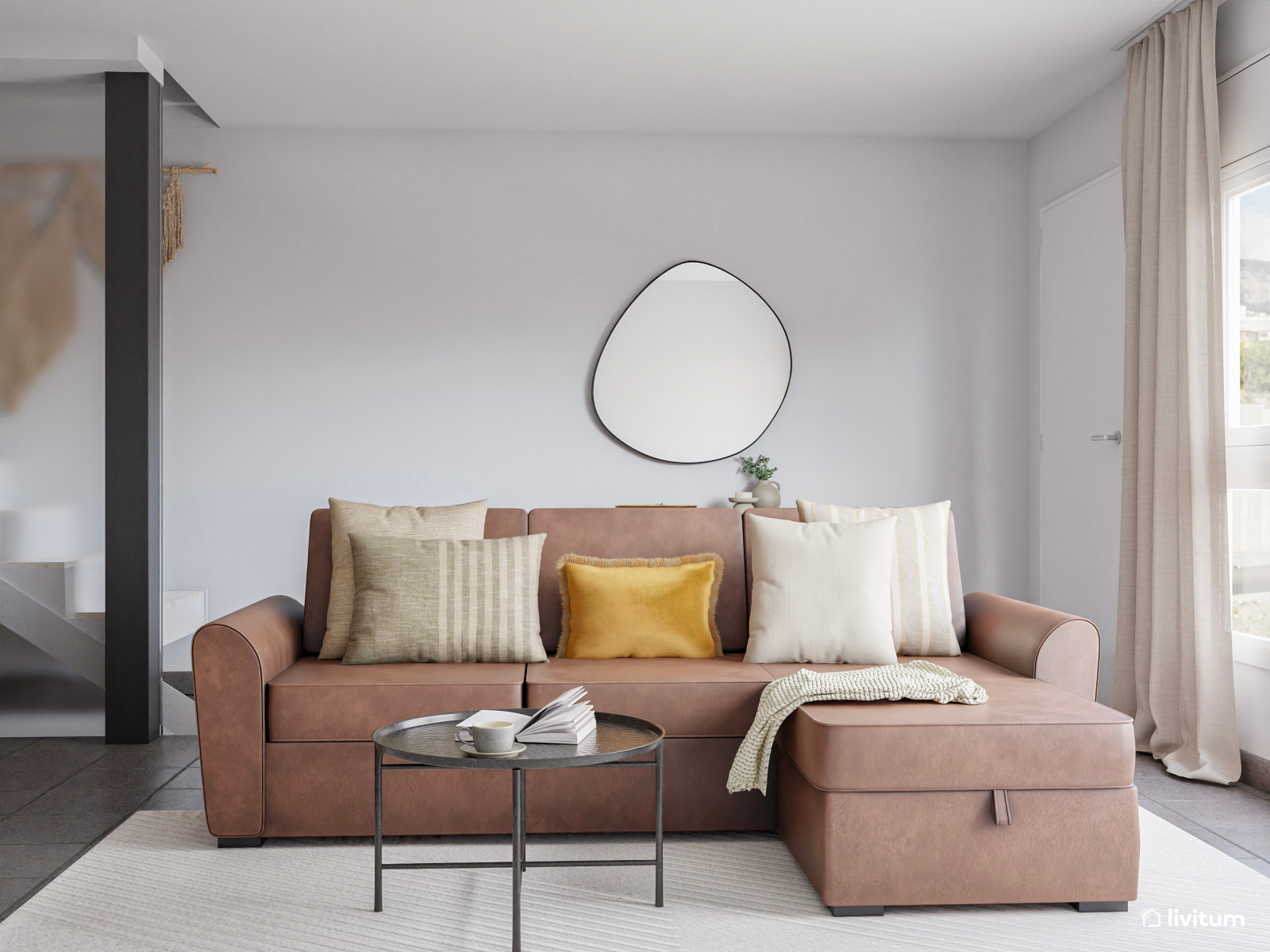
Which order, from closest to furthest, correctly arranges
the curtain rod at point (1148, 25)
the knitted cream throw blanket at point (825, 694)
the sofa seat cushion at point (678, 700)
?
the knitted cream throw blanket at point (825, 694) < the sofa seat cushion at point (678, 700) < the curtain rod at point (1148, 25)

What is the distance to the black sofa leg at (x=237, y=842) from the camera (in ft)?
8.77

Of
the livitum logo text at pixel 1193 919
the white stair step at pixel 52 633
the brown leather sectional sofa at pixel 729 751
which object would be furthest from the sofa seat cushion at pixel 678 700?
the white stair step at pixel 52 633

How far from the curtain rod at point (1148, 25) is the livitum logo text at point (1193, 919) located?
2884mm

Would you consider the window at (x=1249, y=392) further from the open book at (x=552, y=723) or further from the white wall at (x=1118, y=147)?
the open book at (x=552, y=723)

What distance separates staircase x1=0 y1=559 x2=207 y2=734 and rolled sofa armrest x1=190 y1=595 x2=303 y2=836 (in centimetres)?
142

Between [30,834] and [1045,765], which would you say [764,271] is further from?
[30,834]

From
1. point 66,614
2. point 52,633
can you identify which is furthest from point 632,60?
point 52,633

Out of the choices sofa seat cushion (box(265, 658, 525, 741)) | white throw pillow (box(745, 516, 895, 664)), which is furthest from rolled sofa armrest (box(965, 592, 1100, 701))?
sofa seat cushion (box(265, 658, 525, 741))

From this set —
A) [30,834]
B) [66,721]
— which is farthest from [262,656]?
[66,721]

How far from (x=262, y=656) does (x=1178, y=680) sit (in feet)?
9.76

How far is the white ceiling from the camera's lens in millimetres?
3480

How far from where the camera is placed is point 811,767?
2295 millimetres

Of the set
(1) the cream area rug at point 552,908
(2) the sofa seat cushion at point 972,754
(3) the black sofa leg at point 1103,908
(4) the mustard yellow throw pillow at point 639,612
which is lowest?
(1) the cream area rug at point 552,908

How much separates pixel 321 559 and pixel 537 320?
5.91ft
